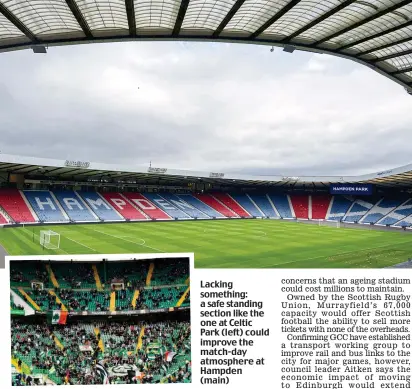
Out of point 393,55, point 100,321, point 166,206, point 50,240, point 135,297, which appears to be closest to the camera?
point 393,55

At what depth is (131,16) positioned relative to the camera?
30.7ft

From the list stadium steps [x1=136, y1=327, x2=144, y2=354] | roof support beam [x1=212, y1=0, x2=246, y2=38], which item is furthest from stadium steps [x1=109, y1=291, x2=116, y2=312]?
roof support beam [x1=212, y1=0, x2=246, y2=38]

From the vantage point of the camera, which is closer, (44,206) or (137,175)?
(44,206)

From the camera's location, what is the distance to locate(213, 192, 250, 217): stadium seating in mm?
59647

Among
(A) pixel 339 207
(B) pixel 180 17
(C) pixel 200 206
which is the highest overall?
(A) pixel 339 207

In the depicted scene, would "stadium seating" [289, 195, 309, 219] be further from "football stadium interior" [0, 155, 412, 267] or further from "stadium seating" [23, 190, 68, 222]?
"stadium seating" [23, 190, 68, 222]

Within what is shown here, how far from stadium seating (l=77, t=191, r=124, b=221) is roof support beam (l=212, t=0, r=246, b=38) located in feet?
121

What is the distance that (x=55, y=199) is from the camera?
46.2 m

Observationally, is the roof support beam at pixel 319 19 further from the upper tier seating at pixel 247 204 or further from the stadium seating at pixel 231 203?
the upper tier seating at pixel 247 204

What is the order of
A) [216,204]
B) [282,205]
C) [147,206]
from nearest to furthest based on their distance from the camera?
[147,206], [216,204], [282,205]

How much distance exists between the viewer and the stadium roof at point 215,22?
912cm

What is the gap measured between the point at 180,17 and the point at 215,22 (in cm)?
105

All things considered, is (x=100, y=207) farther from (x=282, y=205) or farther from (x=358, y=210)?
(x=358, y=210)

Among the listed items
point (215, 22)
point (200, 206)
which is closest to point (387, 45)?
point (215, 22)
